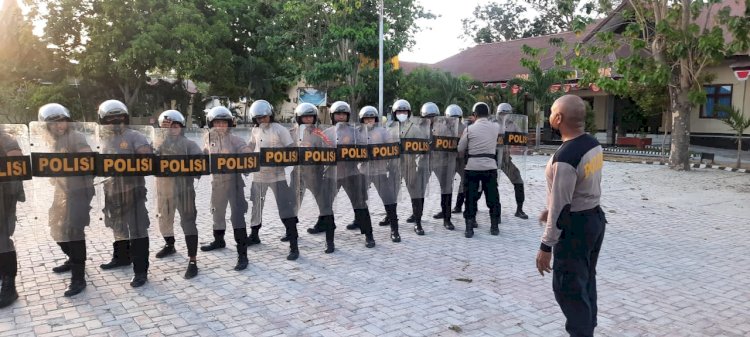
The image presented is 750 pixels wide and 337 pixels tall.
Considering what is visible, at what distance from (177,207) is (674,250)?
229 inches

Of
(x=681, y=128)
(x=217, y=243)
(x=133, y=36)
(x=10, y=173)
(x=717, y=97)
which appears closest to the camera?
(x=10, y=173)

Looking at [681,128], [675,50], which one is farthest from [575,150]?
[681,128]

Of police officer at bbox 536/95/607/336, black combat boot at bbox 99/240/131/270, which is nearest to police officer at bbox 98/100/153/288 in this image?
black combat boot at bbox 99/240/131/270

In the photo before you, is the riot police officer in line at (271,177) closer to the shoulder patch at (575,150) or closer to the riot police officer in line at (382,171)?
the riot police officer in line at (382,171)

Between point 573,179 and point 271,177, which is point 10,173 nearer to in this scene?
point 271,177

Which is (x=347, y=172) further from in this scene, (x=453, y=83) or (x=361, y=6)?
(x=453, y=83)

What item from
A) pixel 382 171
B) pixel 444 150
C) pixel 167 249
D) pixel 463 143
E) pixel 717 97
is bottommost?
pixel 167 249

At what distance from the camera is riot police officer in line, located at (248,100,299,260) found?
6062 mm

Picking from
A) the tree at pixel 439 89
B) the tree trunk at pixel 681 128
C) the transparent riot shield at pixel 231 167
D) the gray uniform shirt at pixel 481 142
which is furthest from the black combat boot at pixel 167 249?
the tree at pixel 439 89

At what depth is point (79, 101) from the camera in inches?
1009

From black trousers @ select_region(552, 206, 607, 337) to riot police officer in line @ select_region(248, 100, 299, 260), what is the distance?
137 inches

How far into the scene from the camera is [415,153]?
24.8ft

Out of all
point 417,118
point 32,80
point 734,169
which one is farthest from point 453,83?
point 32,80

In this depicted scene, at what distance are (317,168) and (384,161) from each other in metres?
1.00
